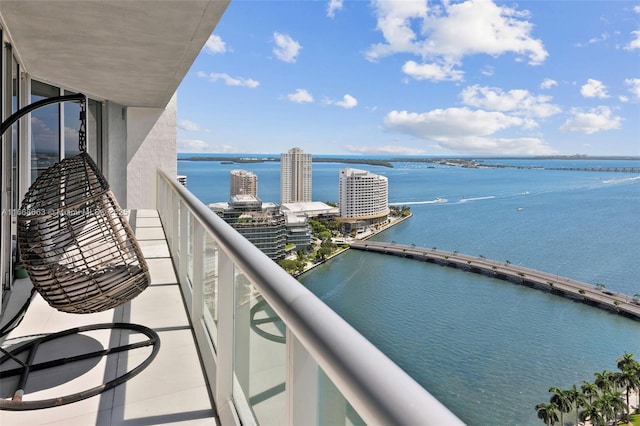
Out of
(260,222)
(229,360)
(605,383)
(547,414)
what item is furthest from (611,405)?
(229,360)

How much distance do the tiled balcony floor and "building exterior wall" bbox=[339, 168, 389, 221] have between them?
20284mm

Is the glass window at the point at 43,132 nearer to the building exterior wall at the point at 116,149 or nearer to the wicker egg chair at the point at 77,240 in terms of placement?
the building exterior wall at the point at 116,149

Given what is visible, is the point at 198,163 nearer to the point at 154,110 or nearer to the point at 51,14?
the point at 154,110

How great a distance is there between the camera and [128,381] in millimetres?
2104

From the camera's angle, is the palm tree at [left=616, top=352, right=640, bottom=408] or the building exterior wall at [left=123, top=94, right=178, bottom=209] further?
the palm tree at [left=616, top=352, right=640, bottom=408]

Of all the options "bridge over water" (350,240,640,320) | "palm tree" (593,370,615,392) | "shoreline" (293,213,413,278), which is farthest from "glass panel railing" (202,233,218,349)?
"bridge over water" (350,240,640,320)

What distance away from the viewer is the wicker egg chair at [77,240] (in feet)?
6.95

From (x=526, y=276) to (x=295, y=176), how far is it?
13233 mm

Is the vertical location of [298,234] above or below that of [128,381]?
below

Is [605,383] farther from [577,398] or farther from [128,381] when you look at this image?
[128,381]

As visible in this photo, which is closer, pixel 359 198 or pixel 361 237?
pixel 359 198

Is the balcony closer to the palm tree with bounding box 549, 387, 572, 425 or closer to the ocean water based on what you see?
the ocean water

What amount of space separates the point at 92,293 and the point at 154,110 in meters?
6.45

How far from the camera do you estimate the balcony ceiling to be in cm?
276
